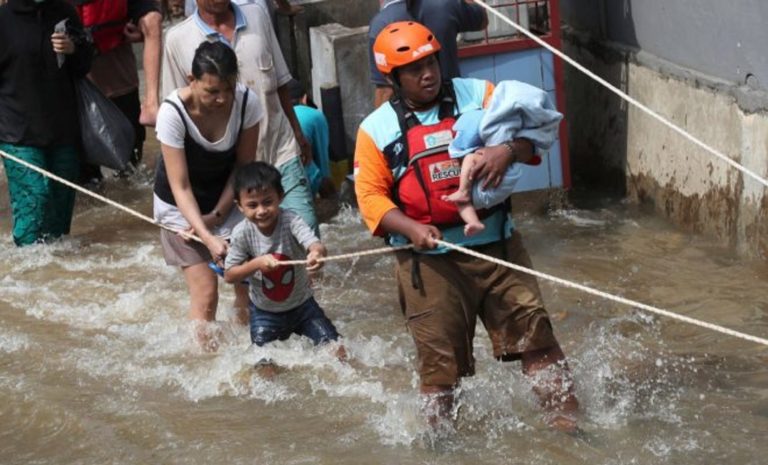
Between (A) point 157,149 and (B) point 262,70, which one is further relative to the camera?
(A) point 157,149

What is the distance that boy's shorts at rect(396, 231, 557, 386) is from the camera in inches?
219

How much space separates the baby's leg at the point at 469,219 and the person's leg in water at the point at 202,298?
1854mm

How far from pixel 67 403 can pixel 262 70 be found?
6.42ft

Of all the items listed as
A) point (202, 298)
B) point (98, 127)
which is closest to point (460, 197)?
point (202, 298)

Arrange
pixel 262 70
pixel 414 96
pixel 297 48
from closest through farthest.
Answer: pixel 414 96 → pixel 262 70 → pixel 297 48

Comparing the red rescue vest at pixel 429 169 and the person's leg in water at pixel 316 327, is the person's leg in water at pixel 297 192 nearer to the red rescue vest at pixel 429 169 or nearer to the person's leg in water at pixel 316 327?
the person's leg in water at pixel 316 327

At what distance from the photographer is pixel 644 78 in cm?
922

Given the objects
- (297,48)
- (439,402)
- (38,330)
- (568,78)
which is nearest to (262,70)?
(38,330)

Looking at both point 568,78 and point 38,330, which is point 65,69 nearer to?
point 38,330

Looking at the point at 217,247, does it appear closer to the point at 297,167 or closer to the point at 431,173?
the point at 297,167

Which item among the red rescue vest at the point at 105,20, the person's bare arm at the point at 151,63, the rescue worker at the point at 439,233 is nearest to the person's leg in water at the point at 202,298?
the rescue worker at the point at 439,233

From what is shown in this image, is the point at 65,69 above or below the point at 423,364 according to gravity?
above

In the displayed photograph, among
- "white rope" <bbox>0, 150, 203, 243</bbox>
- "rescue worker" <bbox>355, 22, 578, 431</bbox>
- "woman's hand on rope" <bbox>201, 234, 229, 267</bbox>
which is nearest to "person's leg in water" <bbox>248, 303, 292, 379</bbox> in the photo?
"woman's hand on rope" <bbox>201, 234, 229, 267</bbox>

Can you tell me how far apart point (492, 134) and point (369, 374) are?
187 centimetres
